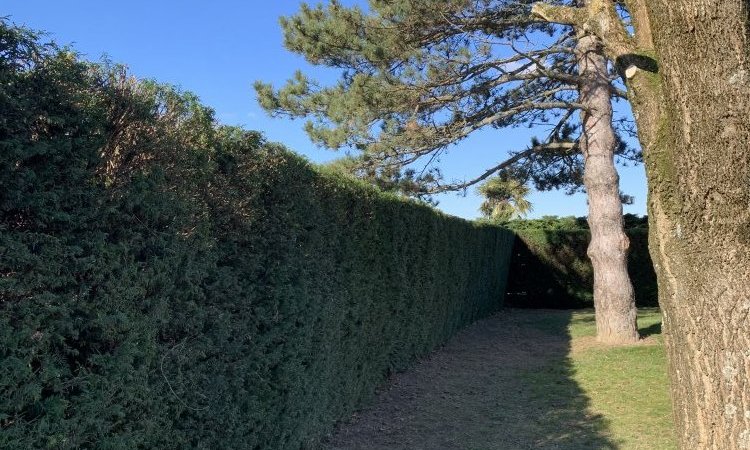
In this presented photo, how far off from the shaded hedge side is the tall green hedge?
1804 centimetres

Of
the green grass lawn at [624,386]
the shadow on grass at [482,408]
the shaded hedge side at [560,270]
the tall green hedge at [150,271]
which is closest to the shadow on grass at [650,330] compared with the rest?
the green grass lawn at [624,386]

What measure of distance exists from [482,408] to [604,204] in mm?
6659

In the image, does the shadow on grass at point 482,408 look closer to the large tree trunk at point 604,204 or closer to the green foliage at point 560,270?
the large tree trunk at point 604,204

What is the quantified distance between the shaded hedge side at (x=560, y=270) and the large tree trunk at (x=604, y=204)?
988cm

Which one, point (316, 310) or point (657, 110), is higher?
point (657, 110)

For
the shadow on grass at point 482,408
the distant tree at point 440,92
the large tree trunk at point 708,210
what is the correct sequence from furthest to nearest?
the distant tree at point 440,92, the shadow on grass at point 482,408, the large tree trunk at point 708,210

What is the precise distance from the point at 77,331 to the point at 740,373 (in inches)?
122

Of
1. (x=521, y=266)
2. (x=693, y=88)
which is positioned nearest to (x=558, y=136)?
(x=521, y=266)

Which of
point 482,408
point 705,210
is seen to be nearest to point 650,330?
point 482,408

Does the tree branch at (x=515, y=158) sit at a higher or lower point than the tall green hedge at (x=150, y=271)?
higher

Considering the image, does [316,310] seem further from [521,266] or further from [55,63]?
[521,266]

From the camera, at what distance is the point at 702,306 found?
3.10 metres

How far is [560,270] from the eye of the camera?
22.6 m

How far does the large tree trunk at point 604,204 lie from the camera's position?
40.7ft
